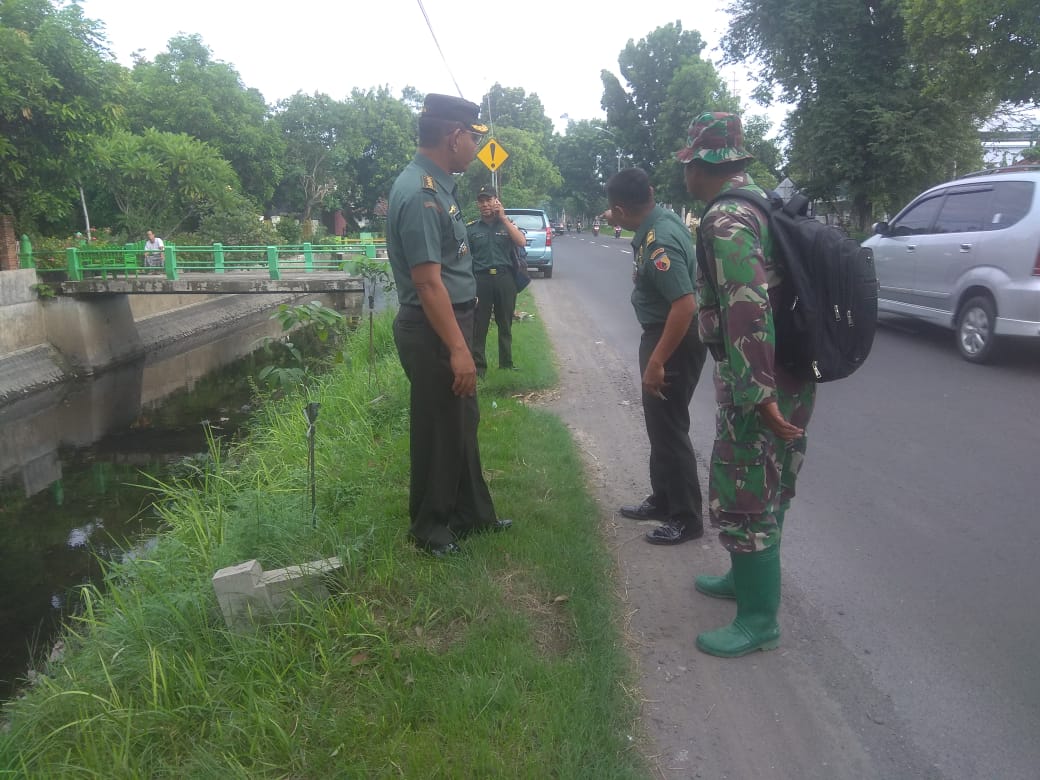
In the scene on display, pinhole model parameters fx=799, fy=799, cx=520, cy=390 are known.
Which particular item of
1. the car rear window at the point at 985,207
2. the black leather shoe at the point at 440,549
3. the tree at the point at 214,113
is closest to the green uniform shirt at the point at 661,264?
the black leather shoe at the point at 440,549

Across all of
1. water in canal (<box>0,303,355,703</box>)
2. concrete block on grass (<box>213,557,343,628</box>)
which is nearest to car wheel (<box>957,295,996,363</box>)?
water in canal (<box>0,303,355,703</box>)

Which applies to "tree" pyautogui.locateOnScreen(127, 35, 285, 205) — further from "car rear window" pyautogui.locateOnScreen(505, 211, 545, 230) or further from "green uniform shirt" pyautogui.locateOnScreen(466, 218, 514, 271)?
"green uniform shirt" pyautogui.locateOnScreen(466, 218, 514, 271)

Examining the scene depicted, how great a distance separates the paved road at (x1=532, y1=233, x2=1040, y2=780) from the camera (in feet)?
8.23

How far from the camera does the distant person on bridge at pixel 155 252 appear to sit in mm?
20688

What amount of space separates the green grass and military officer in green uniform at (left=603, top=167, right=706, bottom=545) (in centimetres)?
53

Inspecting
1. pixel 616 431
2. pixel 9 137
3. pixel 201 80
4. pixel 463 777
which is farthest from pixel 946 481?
pixel 201 80

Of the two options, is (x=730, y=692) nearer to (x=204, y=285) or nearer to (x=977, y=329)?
(x=977, y=329)

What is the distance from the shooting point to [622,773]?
2309 millimetres

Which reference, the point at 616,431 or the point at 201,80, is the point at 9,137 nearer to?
the point at 616,431

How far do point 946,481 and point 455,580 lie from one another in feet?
10.6

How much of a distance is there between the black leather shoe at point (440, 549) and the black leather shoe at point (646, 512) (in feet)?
3.86

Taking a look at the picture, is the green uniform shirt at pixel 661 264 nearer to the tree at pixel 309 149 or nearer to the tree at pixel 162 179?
the tree at pixel 162 179

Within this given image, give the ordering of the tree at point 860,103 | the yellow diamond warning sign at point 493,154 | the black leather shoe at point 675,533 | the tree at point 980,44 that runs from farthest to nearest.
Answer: the tree at point 860,103
the yellow diamond warning sign at point 493,154
the tree at point 980,44
the black leather shoe at point 675,533

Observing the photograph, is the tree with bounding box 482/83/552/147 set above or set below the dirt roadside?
above
